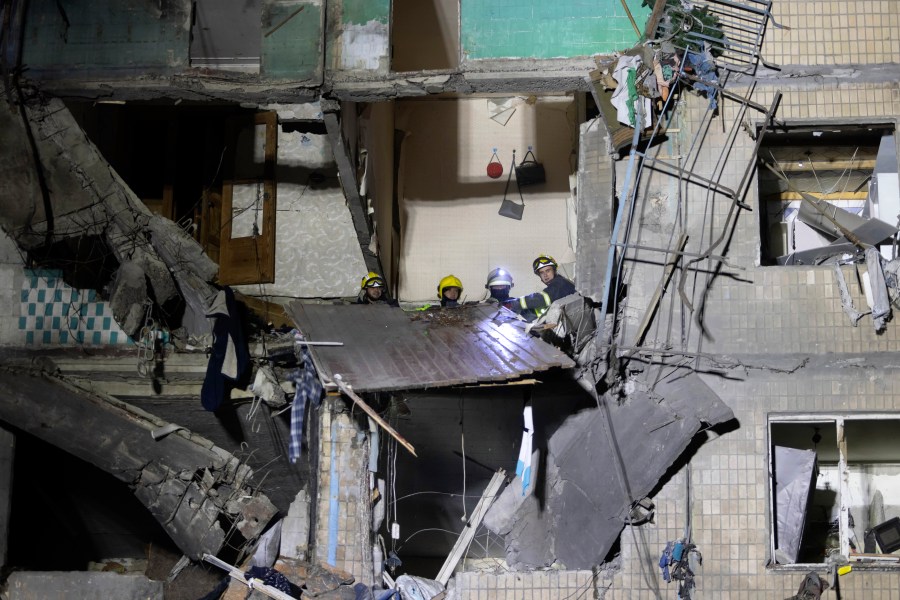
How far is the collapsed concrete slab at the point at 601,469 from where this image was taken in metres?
8.78

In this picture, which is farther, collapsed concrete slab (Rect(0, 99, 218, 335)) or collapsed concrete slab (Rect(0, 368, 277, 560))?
collapsed concrete slab (Rect(0, 368, 277, 560))

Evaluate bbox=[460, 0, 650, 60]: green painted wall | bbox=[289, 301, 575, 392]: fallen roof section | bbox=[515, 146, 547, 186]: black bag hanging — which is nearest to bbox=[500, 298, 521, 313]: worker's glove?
bbox=[289, 301, 575, 392]: fallen roof section

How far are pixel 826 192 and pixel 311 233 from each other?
7.42m

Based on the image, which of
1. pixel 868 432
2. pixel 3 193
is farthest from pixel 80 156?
pixel 868 432

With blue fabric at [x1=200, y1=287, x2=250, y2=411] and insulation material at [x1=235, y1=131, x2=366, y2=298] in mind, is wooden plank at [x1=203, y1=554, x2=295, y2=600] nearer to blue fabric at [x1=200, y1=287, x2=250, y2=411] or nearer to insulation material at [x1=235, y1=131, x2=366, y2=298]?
blue fabric at [x1=200, y1=287, x2=250, y2=411]

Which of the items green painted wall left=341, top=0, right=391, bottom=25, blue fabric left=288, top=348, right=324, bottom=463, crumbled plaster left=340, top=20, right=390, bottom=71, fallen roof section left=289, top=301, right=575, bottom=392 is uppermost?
green painted wall left=341, top=0, right=391, bottom=25

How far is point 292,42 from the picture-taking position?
32.6 feet

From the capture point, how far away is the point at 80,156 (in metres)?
10.3

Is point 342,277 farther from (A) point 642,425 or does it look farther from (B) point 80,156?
(A) point 642,425

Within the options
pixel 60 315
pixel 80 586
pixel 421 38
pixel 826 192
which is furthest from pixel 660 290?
pixel 80 586

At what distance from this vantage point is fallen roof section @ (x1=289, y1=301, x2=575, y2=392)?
7.71 metres

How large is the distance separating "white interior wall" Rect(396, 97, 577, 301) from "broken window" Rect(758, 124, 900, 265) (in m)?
3.46

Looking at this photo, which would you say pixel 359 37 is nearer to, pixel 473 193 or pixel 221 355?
pixel 221 355

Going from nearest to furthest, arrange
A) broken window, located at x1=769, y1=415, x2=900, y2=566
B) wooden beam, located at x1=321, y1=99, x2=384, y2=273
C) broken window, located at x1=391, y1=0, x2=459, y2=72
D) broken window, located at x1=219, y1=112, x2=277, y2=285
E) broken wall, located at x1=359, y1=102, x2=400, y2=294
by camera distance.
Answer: wooden beam, located at x1=321, y1=99, x2=384, y2=273 → broken window, located at x1=769, y1=415, x2=900, y2=566 → broken wall, located at x1=359, y1=102, x2=400, y2=294 → broken window, located at x1=219, y1=112, x2=277, y2=285 → broken window, located at x1=391, y1=0, x2=459, y2=72
